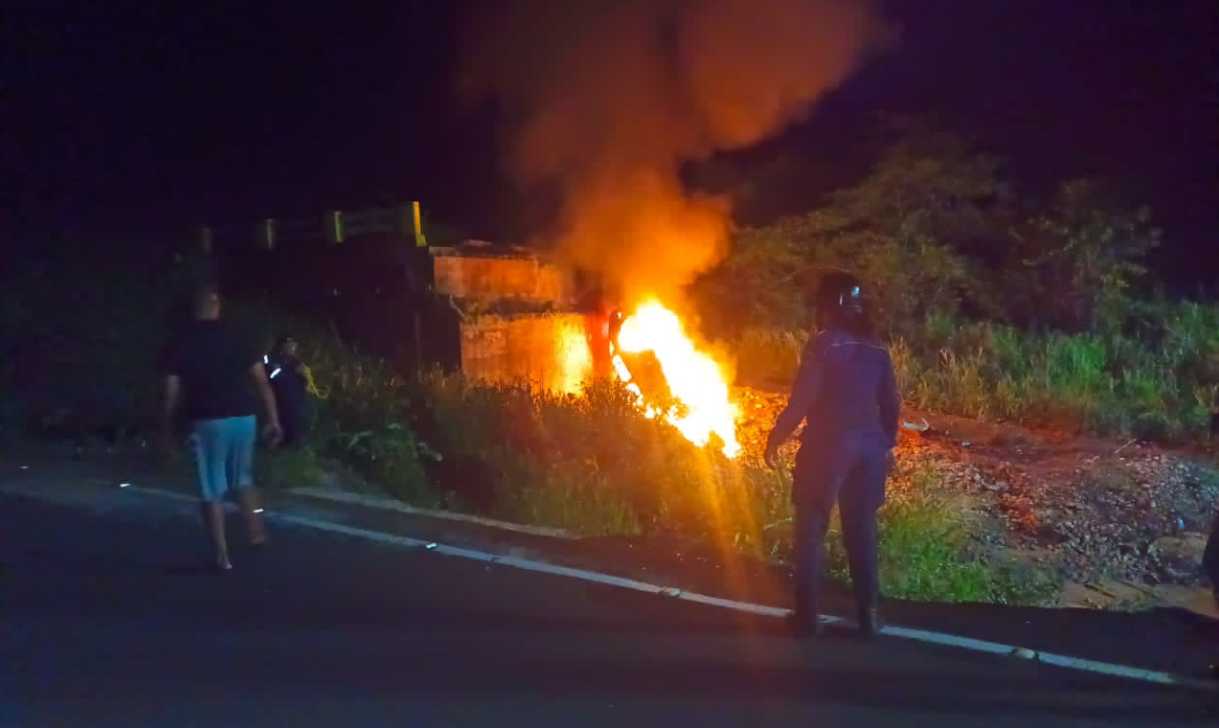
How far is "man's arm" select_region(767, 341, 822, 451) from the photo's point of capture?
16.8ft

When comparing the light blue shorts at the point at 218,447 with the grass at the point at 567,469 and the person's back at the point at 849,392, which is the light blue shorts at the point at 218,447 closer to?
the grass at the point at 567,469

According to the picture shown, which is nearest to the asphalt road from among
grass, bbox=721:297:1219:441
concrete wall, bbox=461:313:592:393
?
concrete wall, bbox=461:313:592:393

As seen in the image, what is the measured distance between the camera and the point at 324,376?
36.2 ft

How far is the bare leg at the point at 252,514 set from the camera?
20.9ft

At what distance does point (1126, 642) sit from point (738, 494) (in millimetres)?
2804

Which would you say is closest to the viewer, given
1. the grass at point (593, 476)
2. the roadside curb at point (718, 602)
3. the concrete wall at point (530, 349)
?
the roadside curb at point (718, 602)

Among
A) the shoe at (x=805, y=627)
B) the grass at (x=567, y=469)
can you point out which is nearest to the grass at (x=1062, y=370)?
the grass at (x=567, y=469)

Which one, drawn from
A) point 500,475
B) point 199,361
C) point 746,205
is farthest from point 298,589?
point 746,205

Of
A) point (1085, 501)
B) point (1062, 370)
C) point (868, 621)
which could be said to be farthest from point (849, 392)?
point (1062, 370)

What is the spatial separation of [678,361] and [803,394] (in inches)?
320

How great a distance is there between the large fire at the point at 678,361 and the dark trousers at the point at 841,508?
6.31 meters

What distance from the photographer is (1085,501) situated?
927cm

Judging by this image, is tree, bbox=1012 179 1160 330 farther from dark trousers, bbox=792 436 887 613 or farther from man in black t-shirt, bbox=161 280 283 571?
man in black t-shirt, bbox=161 280 283 571

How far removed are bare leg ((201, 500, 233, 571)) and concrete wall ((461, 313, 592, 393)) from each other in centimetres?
560
